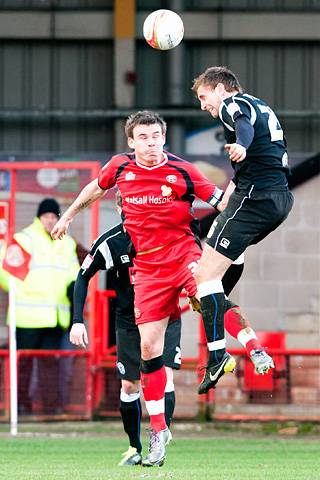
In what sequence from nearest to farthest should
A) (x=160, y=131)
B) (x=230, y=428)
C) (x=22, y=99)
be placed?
(x=160, y=131) < (x=230, y=428) < (x=22, y=99)

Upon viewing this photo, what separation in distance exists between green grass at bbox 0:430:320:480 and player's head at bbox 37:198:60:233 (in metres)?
2.31

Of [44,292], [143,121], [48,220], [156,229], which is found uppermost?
[143,121]

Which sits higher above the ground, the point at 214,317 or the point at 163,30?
the point at 163,30

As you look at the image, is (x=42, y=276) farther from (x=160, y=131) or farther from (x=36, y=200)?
(x=160, y=131)

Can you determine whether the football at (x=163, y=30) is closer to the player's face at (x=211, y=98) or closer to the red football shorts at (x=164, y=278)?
the player's face at (x=211, y=98)

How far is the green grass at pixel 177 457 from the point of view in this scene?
33.2 feet

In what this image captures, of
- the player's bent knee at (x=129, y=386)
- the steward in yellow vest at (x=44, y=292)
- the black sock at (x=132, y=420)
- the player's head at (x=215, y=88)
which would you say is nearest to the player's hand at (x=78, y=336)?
the player's bent knee at (x=129, y=386)

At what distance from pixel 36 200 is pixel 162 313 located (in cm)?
571

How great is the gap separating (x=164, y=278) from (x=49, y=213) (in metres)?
5.34

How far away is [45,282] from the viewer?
51.7 feet

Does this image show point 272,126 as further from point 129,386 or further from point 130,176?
point 129,386

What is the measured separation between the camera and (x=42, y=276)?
1577 cm

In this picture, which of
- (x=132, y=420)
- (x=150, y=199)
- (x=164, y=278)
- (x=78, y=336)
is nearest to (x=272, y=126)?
(x=150, y=199)

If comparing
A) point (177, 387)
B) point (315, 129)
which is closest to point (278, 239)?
point (177, 387)
